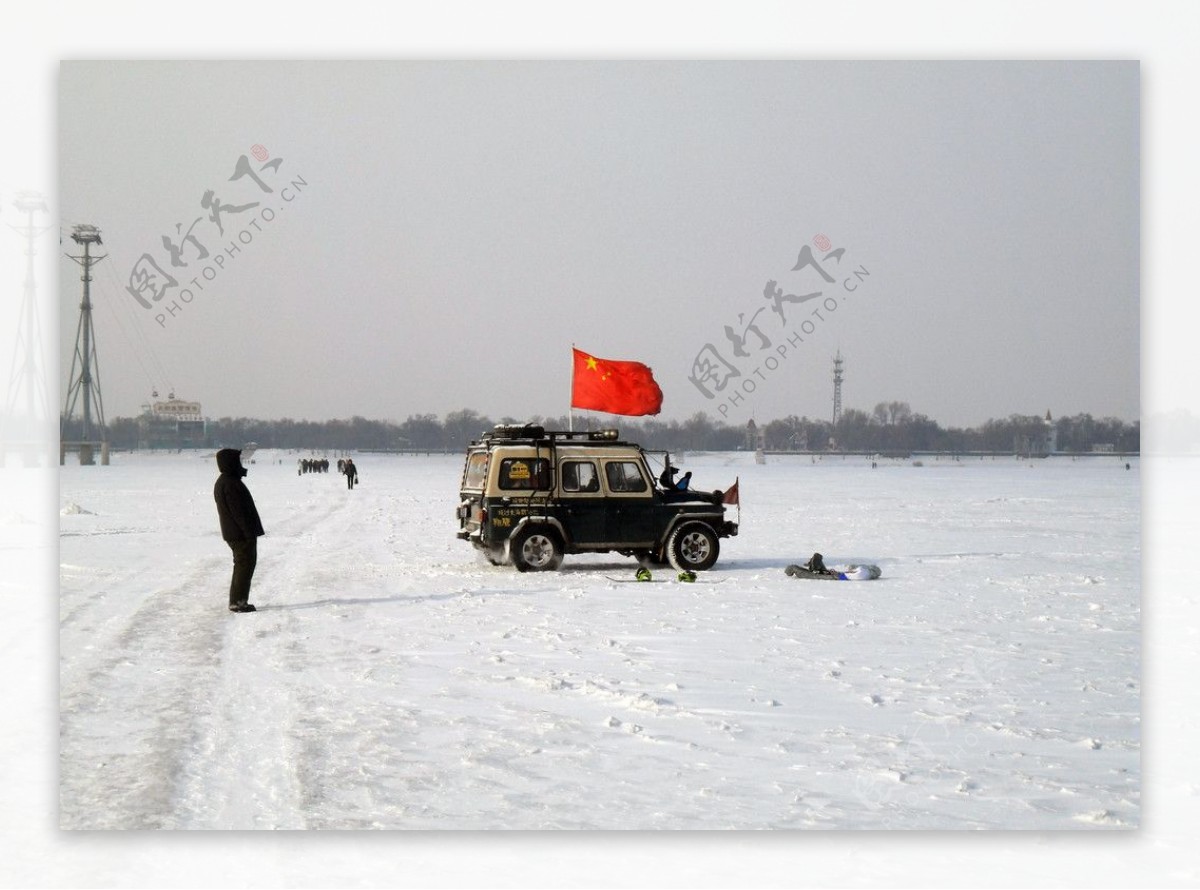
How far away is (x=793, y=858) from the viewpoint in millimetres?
6461

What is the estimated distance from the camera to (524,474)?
15.6 m

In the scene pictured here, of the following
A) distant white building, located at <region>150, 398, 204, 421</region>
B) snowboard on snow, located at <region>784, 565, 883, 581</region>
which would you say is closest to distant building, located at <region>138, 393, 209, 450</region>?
distant white building, located at <region>150, 398, 204, 421</region>

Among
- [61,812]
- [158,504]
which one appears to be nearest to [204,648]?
[61,812]

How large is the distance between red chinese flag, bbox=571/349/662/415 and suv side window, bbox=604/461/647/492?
249 cm

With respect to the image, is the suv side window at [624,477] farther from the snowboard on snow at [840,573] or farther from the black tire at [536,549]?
the snowboard on snow at [840,573]

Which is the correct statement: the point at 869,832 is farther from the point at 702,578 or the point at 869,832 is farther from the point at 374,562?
the point at 374,562

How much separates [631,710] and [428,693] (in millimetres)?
1554

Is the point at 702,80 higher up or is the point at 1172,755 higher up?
the point at 702,80

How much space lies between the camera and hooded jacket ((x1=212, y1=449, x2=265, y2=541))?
12102 millimetres

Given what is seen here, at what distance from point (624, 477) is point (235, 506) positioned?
541 cm

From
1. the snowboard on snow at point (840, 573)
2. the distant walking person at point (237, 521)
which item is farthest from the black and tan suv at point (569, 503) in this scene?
the distant walking person at point (237, 521)

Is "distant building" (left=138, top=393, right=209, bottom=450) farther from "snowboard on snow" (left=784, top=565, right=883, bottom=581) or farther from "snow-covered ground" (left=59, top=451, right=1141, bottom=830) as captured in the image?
"snowboard on snow" (left=784, top=565, right=883, bottom=581)

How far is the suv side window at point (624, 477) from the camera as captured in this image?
15.8m

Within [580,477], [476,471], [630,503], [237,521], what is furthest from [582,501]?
[237,521]
